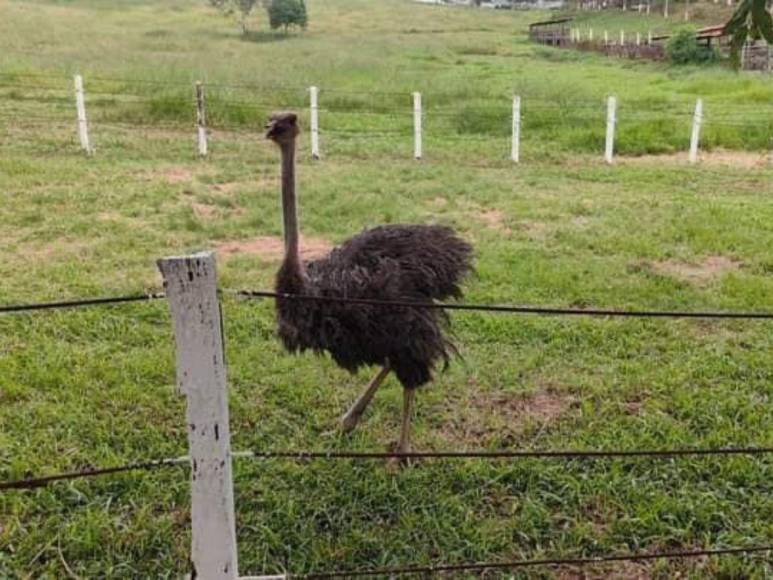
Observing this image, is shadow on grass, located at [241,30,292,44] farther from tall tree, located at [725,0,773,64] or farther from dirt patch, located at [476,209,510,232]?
tall tree, located at [725,0,773,64]

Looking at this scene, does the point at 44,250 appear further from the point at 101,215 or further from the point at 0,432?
the point at 0,432

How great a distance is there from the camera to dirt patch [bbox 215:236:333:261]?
22.8 feet

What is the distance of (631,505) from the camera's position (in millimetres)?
3480

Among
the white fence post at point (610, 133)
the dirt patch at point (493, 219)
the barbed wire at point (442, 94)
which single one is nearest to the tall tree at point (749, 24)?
the dirt patch at point (493, 219)

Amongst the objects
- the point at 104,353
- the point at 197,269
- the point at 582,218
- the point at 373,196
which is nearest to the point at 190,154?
the point at 373,196

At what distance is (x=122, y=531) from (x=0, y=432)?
42.4 inches

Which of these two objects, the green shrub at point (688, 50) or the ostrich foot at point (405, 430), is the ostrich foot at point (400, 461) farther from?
the green shrub at point (688, 50)

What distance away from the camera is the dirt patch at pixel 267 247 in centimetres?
696

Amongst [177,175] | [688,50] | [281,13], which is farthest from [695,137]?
[281,13]

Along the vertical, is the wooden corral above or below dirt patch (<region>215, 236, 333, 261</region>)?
above

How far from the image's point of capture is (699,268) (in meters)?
6.71

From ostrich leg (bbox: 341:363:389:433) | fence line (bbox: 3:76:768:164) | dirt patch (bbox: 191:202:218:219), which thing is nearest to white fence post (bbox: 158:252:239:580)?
ostrich leg (bbox: 341:363:389:433)

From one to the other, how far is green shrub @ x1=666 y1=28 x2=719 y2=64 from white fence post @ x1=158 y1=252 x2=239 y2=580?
27523 millimetres

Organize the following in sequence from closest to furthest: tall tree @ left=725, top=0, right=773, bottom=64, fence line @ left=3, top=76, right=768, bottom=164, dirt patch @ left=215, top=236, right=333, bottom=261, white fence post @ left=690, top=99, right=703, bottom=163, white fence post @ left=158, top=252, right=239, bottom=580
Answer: white fence post @ left=158, top=252, right=239, bottom=580 < tall tree @ left=725, top=0, right=773, bottom=64 < dirt patch @ left=215, top=236, right=333, bottom=261 < fence line @ left=3, top=76, right=768, bottom=164 < white fence post @ left=690, top=99, right=703, bottom=163
